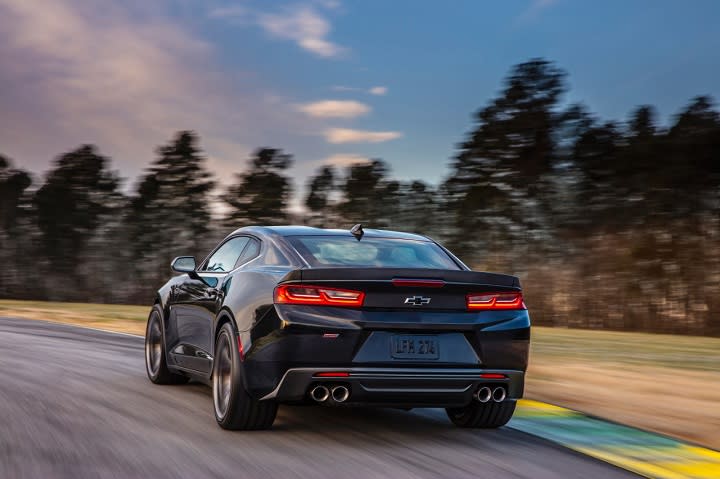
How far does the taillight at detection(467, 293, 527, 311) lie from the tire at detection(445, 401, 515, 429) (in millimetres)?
856

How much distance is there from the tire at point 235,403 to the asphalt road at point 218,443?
8 centimetres

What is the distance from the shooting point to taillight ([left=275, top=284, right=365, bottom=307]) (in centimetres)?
627

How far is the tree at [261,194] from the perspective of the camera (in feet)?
158

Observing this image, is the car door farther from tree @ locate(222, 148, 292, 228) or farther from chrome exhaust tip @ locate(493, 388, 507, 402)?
tree @ locate(222, 148, 292, 228)

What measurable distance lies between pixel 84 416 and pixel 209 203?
143 feet

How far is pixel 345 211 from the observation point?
41.6 metres

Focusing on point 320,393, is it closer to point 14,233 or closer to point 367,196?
point 367,196

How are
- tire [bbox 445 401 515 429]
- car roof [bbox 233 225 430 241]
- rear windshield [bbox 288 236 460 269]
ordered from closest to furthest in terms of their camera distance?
rear windshield [bbox 288 236 460 269] < tire [bbox 445 401 515 429] < car roof [bbox 233 225 430 241]

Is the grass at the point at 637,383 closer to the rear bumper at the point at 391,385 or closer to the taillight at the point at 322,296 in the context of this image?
the rear bumper at the point at 391,385

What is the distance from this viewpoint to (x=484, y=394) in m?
6.57

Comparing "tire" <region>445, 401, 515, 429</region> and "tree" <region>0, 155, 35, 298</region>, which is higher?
"tree" <region>0, 155, 35, 298</region>

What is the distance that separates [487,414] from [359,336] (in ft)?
5.11

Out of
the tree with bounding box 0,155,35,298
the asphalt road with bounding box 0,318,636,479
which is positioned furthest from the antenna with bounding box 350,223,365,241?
the tree with bounding box 0,155,35,298

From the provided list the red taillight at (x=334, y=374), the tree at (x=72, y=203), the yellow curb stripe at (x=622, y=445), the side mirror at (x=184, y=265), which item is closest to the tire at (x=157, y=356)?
the side mirror at (x=184, y=265)
